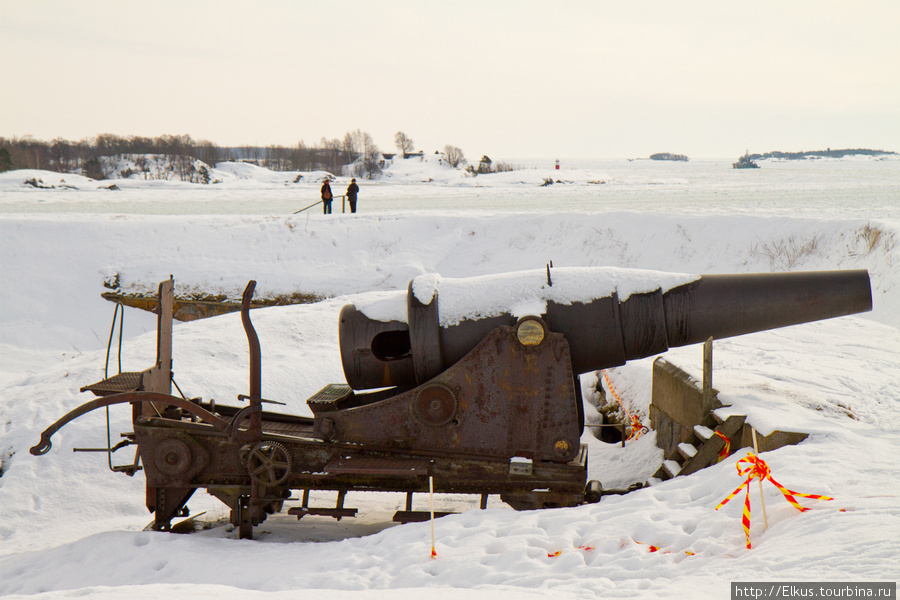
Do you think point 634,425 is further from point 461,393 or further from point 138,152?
point 138,152

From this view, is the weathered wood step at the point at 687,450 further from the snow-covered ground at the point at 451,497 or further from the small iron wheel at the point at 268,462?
the small iron wheel at the point at 268,462

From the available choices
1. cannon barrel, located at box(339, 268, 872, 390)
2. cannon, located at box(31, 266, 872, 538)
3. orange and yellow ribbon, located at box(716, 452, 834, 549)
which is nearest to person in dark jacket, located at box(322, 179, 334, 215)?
cannon, located at box(31, 266, 872, 538)

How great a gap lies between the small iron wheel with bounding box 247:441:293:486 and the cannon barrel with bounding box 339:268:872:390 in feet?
2.31

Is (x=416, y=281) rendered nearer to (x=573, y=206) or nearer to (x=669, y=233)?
(x=669, y=233)

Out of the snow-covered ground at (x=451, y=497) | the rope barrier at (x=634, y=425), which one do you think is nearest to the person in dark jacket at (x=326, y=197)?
the snow-covered ground at (x=451, y=497)

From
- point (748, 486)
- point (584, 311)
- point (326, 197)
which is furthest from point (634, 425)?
point (326, 197)

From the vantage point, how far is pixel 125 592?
347 centimetres

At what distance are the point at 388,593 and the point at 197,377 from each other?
4994mm

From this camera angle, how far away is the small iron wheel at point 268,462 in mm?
4887

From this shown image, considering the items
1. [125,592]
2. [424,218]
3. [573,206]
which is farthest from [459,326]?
[573,206]

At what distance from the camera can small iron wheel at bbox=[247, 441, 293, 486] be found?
16.0 feet

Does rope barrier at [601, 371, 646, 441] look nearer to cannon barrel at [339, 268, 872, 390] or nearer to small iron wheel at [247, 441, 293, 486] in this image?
cannon barrel at [339, 268, 872, 390]

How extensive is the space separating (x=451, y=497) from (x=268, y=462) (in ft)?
5.99

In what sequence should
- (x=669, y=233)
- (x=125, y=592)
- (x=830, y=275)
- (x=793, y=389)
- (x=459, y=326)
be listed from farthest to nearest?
1. (x=669, y=233)
2. (x=793, y=389)
3. (x=830, y=275)
4. (x=459, y=326)
5. (x=125, y=592)
